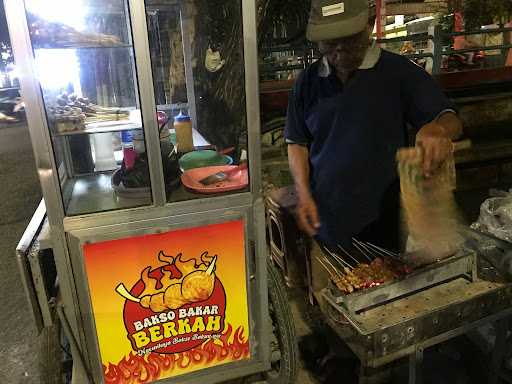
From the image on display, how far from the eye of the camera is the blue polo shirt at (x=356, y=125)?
2.27 meters

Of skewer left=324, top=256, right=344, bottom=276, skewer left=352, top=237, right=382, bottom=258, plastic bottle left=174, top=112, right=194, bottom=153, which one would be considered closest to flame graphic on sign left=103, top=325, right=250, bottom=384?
skewer left=324, top=256, right=344, bottom=276

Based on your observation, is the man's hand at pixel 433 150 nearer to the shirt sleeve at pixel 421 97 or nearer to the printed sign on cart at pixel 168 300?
the shirt sleeve at pixel 421 97

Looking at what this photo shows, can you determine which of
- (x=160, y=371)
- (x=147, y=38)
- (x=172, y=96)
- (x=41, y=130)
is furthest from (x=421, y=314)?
(x=172, y=96)

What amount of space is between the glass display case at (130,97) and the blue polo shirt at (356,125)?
48 centimetres

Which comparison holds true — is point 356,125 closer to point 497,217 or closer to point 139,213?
point 139,213

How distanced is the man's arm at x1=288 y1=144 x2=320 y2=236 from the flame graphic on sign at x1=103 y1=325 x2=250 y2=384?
27.5 inches

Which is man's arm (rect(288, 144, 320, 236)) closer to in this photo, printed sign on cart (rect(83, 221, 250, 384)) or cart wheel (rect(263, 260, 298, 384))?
cart wheel (rect(263, 260, 298, 384))

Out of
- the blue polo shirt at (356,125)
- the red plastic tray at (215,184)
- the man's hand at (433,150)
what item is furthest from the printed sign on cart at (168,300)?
the man's hand at (433,150)

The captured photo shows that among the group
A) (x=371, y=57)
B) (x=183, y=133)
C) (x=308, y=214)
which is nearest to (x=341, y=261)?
(x=308, y=214)

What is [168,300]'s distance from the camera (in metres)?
2.21

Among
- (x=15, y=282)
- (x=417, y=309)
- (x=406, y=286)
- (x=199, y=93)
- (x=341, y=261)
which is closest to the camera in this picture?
(x=417, y=309)

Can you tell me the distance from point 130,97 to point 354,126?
1.23 m

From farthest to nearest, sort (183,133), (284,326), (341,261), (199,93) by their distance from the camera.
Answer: (199,93)
(183,133)
(284,326)
(341,261)

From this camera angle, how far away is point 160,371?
2346 millimetres
